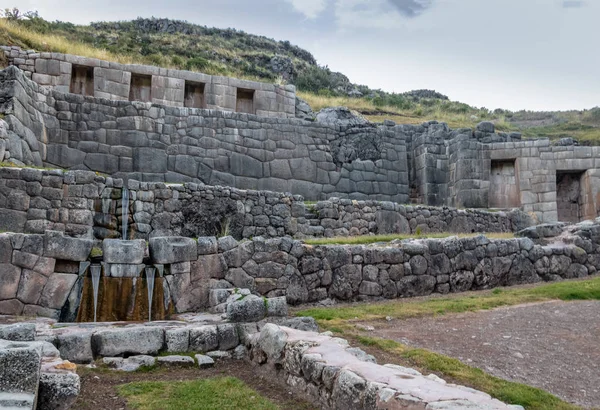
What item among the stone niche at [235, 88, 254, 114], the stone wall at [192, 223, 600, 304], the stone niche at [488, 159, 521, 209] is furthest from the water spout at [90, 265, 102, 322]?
the stone niche at [488, 159, 521, 209]

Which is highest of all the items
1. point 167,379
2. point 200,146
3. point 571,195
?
point 200,146

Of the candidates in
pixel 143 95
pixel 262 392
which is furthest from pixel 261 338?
pixel 143 95

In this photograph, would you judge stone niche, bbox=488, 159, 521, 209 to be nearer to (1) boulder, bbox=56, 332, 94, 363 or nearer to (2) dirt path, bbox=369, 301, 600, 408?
(2) dirt path, bbox=369, 301, 600, 408

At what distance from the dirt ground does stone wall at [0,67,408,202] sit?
8.23 metres

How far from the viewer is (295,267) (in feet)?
31.4

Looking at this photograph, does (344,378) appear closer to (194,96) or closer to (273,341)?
(273,341)

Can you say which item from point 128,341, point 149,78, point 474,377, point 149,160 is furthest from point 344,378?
point 149,78

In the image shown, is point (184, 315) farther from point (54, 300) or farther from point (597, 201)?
point (597, 201)

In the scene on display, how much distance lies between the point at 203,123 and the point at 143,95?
12.2ft

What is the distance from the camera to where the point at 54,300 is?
25.2ft

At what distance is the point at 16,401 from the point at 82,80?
17.2 meters

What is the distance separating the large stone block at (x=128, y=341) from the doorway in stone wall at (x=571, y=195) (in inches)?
668

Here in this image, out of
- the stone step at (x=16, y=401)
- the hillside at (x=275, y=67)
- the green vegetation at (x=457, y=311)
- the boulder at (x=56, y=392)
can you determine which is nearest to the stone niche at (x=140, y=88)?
the hillside at (x=275, y=67)

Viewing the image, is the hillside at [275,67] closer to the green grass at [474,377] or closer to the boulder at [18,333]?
the green grass at [474,377]
